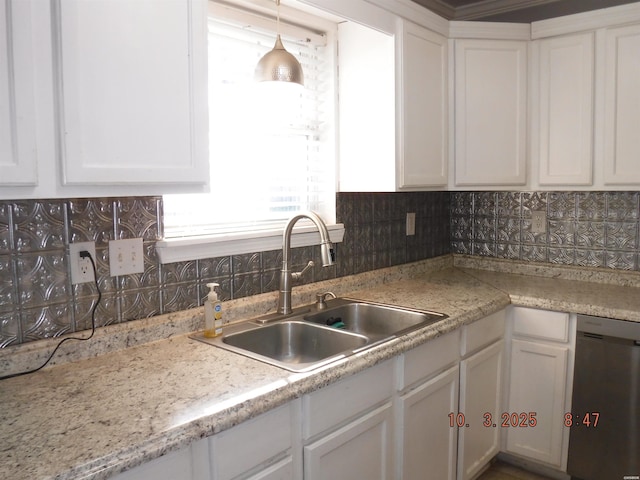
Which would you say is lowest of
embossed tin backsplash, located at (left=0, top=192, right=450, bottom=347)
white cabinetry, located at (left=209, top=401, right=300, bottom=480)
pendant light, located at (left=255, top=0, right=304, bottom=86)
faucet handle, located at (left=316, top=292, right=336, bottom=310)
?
white cabinetry, located at (left=209, top=401, right=300, bottom=480)

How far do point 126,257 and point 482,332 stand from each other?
59.2 inches

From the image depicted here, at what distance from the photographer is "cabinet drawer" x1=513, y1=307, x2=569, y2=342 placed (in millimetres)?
2312

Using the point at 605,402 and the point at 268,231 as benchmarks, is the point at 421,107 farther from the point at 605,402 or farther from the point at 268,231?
the point at 605,402

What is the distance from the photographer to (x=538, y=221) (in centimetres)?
295

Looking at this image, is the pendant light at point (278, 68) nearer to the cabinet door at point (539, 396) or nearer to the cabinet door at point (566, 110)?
the cabinet door at point (566, 110)

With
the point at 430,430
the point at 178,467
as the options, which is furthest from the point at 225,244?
the point at 430,430

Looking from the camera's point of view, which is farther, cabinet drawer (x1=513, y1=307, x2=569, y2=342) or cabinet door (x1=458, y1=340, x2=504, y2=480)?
cabinet drawer (x1=513, y1=307, x2=569, y2=342)

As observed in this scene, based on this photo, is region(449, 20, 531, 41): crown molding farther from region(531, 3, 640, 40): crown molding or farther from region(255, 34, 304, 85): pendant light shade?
region(255, 34, 304, 85): pendant light shade

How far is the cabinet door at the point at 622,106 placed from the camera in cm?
236

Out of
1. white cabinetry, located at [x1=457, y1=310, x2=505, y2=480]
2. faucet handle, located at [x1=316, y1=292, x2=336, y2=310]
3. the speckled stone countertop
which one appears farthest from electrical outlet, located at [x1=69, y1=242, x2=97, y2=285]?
white cabinetry, located at [x1=457, y1=310, x2=505, y2=480]

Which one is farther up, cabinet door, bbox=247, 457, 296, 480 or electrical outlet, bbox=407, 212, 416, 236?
electrical outlet, bbox=407, 212, 416, 236

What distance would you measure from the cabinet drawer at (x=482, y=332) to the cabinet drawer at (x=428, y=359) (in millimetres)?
54

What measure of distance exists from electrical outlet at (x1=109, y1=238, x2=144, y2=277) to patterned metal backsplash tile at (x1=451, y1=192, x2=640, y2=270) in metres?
2.18

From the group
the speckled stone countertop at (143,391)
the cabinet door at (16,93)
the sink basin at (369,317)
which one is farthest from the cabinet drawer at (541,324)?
the cabinet door at (16,93)
